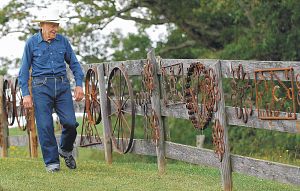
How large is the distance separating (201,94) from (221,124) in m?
0.74

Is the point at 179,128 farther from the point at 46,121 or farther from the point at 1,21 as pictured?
the point at 46,121

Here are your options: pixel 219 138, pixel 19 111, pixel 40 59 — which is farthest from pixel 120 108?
pixel 19 111

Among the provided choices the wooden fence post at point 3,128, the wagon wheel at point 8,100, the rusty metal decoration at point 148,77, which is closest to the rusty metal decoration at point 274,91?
the rusty metal decoration at point 148,77

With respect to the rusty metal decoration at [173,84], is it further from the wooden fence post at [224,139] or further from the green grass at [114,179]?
the wooden fence post at [224,139]

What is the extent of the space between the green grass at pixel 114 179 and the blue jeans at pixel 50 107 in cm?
31

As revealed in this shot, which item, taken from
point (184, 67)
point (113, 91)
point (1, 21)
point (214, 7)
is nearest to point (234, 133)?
point (214, 7)

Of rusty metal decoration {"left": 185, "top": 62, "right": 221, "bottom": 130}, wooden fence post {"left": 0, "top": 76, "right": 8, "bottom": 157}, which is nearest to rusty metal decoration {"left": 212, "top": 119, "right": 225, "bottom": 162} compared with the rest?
rusty metal decoration {"left": 185, "top": 62, "right": 221, "bottom": 130}

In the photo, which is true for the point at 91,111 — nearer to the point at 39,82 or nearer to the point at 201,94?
the point at 39,82

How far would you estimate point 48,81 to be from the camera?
13656 millimetres

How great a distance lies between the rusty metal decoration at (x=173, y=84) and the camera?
13070 mm

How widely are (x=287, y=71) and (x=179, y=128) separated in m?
22.1

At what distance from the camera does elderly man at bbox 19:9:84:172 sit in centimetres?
1362

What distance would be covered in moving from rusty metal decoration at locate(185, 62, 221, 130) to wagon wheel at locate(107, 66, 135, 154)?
161cm

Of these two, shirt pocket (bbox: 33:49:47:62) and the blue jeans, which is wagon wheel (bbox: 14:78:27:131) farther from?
shirt pocket (bbox: 33:49:47:62)
